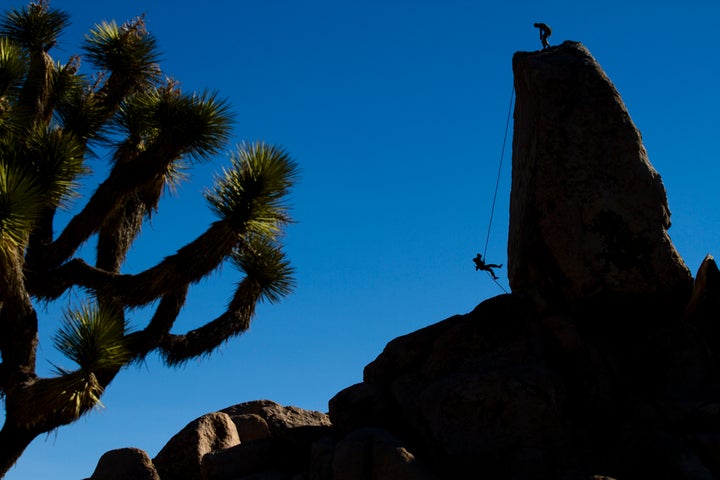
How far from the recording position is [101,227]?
11406 mm

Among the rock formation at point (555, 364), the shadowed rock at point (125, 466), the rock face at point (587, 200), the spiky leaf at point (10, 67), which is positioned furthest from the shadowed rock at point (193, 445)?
the spiky leaf at point (10, 67)

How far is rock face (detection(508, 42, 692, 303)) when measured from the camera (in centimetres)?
709

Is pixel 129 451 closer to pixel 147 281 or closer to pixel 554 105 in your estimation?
pixel 147 281

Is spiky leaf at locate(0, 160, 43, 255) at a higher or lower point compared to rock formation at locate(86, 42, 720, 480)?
higher

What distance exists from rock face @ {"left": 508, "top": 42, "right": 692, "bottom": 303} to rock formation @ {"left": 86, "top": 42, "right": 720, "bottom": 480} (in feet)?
0.04

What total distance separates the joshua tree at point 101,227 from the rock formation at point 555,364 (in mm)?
2038

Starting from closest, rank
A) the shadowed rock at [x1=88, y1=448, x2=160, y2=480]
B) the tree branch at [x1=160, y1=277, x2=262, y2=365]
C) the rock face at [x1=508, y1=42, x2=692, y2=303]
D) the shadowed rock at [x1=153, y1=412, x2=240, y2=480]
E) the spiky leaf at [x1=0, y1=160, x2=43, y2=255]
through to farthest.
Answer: the rock face at [x1=508, y1=42, x2=692, y2=303], the shadowed rock at [x1=88, y1=448, x2=160, y2=480], the shadowed rock at [x1=153, y1=412, x2=240, y2=480], the spiky leaf at [x1=0, y1=160, x2=43, y2=255], the tree branch at [x1=160, y1=277, x2=262, y2=365]

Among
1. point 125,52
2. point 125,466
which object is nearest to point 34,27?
point 125,52

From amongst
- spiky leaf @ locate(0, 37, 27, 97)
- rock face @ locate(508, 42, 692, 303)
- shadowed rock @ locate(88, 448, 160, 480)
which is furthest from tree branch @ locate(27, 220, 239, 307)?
rock face @ locate(508, 42, 692, 303)

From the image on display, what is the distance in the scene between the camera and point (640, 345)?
724cm

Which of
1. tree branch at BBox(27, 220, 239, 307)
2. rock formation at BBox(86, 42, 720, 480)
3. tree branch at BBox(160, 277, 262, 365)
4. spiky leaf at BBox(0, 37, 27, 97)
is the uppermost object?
spiky leaf at BBox(0, 37, 27, 97)

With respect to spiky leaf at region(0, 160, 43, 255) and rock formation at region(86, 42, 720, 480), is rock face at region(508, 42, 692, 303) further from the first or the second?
spiky leaf at region(0, 160, 43, 255)

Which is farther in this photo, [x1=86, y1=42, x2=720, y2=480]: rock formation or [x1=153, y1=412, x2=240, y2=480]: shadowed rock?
[x1=153, y1=412, x2=240, y2=480]: shadowed rock

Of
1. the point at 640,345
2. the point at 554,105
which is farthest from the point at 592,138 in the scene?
the point at 640,345
